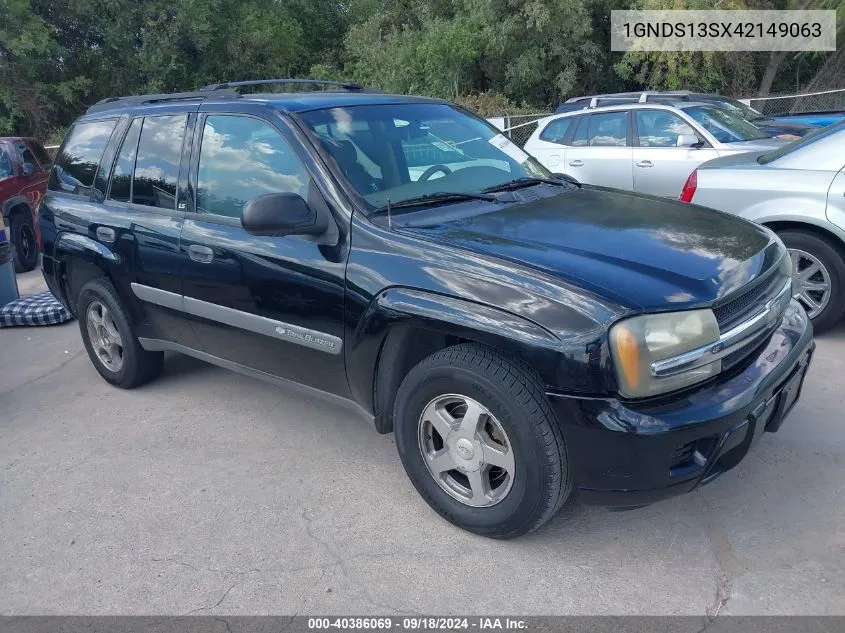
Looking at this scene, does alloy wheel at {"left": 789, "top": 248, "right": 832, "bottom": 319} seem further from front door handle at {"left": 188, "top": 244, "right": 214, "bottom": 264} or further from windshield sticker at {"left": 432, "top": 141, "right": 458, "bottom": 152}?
front door handle at {"left": 188, "top": 244, "right": 214, "bottom": 264}

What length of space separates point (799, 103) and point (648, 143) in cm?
1095

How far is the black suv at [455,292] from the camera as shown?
272 cm

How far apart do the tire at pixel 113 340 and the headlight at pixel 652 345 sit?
3.34m

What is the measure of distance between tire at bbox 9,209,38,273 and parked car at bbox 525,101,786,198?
699 cm

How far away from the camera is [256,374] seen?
4074mm

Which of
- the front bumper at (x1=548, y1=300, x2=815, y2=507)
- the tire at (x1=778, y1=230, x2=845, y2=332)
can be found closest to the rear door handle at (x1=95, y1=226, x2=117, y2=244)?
the front bumper at (x1=548, y1=300, x2=815, y2=507)

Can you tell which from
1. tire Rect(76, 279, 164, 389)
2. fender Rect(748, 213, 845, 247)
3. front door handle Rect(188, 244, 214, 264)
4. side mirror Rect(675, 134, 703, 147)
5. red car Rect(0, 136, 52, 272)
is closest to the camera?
front door handle Rect(188, 244, 214, 264)

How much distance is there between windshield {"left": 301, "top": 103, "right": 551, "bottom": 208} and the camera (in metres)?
3.59

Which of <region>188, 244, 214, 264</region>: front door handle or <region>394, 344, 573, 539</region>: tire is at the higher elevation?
<region>188, 244, 214, 264</region>: front door handle

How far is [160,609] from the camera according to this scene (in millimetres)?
2893

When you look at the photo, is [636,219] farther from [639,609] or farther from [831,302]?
Result: [831,302]

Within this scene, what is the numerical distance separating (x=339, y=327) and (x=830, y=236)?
3603mm

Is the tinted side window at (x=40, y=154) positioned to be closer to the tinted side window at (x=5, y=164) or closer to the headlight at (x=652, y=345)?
the tinted side window at (x=5, y=164)

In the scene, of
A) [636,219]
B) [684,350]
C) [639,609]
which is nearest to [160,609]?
[639,609]
